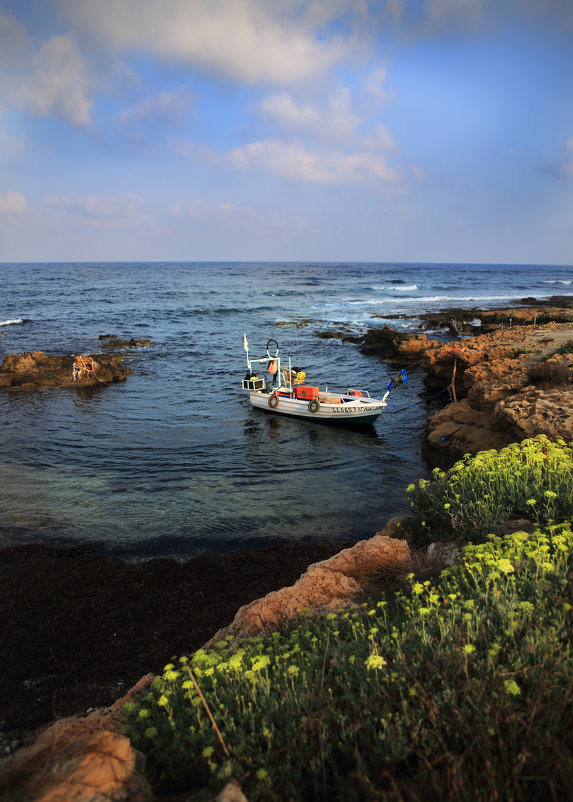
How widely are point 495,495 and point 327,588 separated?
280 cm

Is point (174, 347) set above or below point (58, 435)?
above

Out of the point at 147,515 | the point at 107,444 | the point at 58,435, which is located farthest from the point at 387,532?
the point at 58,435

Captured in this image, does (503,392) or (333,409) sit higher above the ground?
(503,392)

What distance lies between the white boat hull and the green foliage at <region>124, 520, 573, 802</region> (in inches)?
614

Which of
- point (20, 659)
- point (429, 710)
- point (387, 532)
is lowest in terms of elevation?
point (20, 659)

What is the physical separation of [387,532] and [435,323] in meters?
42.5

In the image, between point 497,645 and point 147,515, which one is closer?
point 497,645

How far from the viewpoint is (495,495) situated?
659 centimetres

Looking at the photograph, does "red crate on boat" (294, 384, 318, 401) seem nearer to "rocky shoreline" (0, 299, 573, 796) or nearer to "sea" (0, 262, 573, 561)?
"sea" (0, 262, 573, 561)

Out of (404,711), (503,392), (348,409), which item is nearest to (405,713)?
(404,711)

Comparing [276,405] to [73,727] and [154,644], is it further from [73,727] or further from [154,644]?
[73,727]

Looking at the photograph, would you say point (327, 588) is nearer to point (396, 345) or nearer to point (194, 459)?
point (194, 459)

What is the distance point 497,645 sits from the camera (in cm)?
343

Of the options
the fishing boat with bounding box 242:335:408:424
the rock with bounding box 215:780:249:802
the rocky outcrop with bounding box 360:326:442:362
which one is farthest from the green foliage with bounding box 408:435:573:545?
the rocky outcrop with bounding box 360:326:442:362
